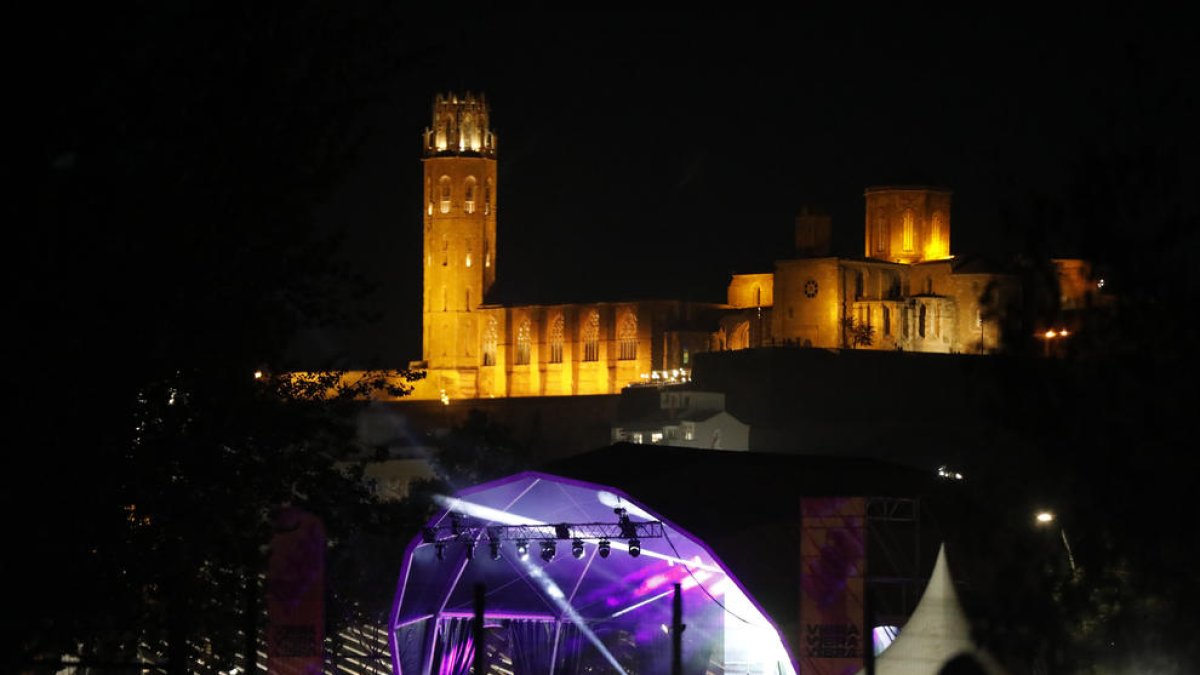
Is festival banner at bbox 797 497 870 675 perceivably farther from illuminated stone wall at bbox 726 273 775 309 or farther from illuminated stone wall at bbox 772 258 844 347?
illuminated stone wall at bbox 726 273 775 309

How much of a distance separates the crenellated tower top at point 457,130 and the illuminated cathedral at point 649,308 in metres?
0.06

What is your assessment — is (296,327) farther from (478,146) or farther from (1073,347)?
(478,146)

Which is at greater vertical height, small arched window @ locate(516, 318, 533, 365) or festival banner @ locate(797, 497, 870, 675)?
small arched window @ locate(516, 318, 533, 365)

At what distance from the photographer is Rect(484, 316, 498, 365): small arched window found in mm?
87312

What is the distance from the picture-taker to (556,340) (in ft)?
279

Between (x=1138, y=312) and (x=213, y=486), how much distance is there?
16.6 ft

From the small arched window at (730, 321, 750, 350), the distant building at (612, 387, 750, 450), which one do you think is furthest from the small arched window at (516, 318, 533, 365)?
the distant building at (612, 387, 750, 450)

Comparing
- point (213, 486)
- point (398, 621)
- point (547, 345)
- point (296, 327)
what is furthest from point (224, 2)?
point (547, 345)

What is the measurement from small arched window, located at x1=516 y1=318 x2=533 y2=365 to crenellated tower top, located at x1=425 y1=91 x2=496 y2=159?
8194mm

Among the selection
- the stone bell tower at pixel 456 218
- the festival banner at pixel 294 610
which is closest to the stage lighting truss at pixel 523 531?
the festival banner at pixel 294 610

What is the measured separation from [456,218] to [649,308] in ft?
39.8

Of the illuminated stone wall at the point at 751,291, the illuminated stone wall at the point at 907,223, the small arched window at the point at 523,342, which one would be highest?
the illuminated stone wall at the point at 907,223

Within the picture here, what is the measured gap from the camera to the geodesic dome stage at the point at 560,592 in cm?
2755

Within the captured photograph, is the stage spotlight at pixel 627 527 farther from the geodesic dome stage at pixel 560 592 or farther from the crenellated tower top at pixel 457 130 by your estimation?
the crenellated tower top at pixel 457 130
